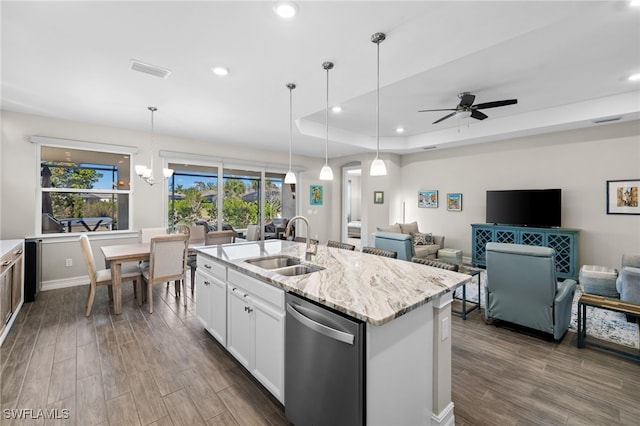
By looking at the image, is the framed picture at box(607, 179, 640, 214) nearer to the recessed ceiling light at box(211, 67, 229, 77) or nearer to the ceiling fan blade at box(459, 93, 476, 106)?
the ceiling fan blade at box(459, 93, 476, 106)

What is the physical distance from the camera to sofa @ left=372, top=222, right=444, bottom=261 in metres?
4.19

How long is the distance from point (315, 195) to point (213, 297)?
5394mm

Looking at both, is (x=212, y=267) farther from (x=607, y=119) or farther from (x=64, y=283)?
(x=607, y=119)

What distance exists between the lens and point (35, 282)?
12.4ft

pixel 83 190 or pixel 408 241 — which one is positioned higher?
pixel 83 190

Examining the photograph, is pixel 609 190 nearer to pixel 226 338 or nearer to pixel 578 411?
pixel 578 411

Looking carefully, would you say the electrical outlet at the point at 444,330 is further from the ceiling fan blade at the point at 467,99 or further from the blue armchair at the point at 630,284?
the ceiling fan blade at the point at 467,99

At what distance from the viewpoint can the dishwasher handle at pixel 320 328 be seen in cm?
132

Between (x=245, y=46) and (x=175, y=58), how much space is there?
73 centimetres

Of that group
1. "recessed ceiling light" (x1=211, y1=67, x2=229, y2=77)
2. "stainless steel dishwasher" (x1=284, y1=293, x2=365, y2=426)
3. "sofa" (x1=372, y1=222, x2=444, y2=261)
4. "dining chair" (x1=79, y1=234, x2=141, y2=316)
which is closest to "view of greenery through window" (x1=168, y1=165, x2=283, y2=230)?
"dining chair" (x1=79, y1=234, x2=141, y2=316)

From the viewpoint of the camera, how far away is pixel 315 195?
7.81 metres

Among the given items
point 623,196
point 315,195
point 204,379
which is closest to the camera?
point 204,379

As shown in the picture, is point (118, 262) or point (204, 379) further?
point (118, 262)

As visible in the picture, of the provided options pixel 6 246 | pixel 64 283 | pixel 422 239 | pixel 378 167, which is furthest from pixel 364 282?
pixel 64 283
